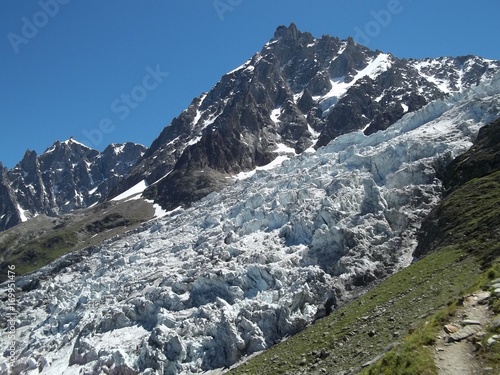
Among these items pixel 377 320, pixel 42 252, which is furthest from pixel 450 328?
pixel 42 252

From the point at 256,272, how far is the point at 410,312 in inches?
990

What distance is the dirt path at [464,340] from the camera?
15.8 metres

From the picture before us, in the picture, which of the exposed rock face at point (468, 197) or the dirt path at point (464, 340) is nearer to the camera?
the dirt path at point (464, 340)

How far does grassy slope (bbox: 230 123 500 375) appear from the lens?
18188 mm

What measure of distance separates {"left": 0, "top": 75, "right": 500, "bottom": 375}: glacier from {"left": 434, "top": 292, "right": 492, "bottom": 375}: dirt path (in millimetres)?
27327

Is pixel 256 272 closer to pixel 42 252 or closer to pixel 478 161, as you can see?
pixel 478 161

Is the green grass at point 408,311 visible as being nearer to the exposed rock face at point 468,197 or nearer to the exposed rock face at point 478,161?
the exposed rock face at point 468,197

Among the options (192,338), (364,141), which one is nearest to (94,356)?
(192,338)

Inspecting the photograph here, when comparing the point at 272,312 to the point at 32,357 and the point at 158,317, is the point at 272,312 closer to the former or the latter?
the point at 158,317

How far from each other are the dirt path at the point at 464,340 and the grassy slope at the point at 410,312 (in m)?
0.37

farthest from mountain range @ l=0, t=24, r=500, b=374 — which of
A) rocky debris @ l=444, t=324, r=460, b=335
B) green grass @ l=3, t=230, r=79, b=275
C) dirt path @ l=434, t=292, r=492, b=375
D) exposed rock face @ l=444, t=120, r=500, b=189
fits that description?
green grass @ l=3, t=230, r=79, b=275

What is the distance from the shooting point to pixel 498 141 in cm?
5850

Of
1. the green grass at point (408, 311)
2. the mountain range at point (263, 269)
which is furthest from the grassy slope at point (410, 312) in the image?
the mountain range at point (263, 269)

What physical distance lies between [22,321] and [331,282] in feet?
175
